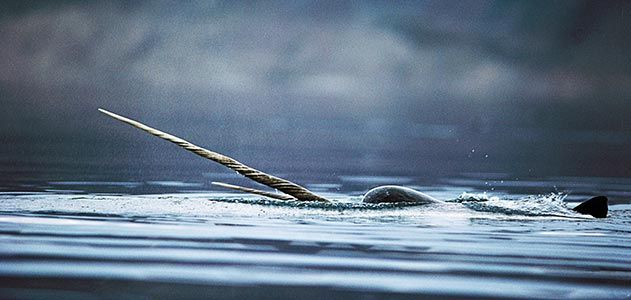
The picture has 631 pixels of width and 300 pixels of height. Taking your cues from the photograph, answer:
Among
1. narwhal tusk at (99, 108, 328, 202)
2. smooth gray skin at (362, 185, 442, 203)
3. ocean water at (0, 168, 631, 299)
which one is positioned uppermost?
narwhal tusk at (99, 108, 328, 202)

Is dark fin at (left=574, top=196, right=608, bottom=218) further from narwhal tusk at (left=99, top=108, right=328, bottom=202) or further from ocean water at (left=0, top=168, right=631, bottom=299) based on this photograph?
narwhal tusk at (left=99, top=108, right=328, bottom=202)

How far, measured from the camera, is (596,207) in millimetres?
13977

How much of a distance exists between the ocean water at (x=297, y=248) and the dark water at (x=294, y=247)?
0.01 m

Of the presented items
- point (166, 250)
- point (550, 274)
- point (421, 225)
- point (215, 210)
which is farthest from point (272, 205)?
point (550, 274)

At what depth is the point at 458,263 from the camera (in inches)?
373

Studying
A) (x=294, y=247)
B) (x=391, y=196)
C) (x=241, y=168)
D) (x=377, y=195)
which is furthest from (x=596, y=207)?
(x=294, y=247)

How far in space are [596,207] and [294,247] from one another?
499cm

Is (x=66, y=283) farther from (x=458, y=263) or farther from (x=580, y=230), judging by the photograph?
(x=580, y=230)

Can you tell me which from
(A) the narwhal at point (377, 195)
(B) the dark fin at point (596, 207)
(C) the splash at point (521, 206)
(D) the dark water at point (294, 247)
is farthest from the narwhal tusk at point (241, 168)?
(B) the dark fin at point (596, 207)

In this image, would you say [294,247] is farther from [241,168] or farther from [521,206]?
[521,206]

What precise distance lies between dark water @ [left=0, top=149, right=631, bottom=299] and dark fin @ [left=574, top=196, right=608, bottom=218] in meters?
0.14

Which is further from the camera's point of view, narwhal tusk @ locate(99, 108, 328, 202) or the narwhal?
the narwhal

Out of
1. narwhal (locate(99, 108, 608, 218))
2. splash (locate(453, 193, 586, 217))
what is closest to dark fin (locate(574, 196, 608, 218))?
narwhal (locate(99, 108, 608, 218))

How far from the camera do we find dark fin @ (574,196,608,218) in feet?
45.7
